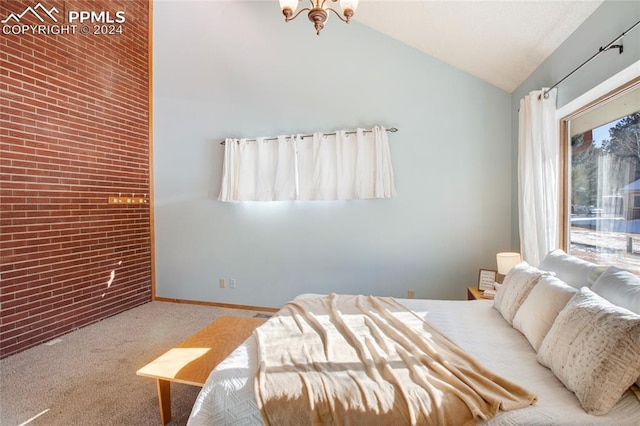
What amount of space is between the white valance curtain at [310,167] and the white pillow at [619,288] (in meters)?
1.92

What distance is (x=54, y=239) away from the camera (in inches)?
117

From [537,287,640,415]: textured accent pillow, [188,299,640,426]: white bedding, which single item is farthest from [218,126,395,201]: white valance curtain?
[537,287,640,415]: textured accent pillow

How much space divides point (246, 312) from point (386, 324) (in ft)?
7.68

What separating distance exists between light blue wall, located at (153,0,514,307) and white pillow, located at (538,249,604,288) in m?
1.21

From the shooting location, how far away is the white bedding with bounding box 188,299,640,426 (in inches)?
43.1

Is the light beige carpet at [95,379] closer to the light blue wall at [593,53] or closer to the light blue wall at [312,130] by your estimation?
the light blue wall at [312,130]

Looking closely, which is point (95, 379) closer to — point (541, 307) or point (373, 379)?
point (373, 379)

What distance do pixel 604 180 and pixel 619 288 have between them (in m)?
0.96

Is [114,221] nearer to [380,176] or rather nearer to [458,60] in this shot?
[380,176]

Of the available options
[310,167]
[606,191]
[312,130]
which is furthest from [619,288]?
[312,130]

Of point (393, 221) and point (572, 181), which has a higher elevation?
point (572, 181)

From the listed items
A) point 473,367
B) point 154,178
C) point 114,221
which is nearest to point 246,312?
point 114,221

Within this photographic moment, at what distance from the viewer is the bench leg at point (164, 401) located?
178 centimetres

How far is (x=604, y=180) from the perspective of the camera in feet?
6.62
